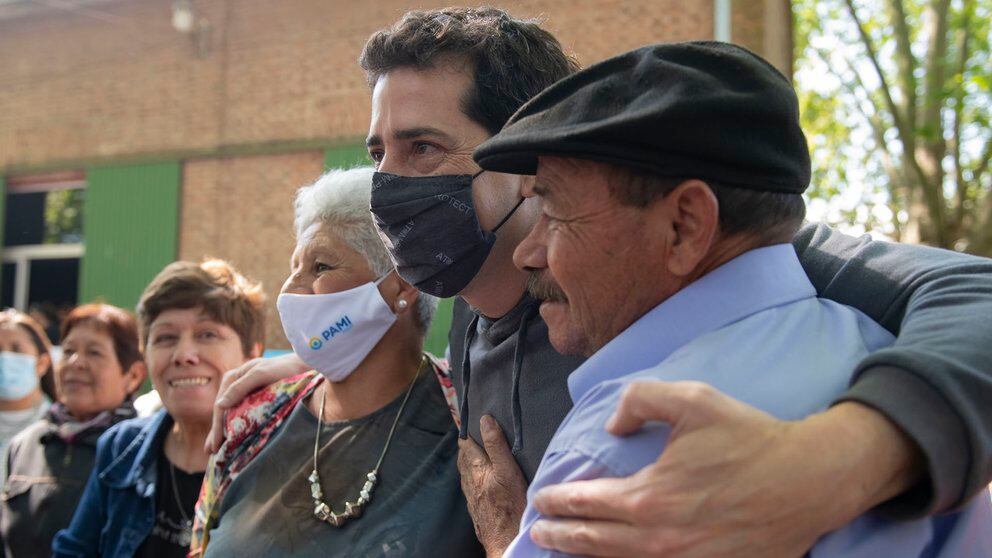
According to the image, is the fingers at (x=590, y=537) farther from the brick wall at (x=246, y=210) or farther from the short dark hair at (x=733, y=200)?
the brick wall at (x=246, y=210)

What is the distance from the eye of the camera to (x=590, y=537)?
1.05 metres

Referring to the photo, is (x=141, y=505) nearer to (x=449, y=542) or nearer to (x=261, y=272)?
(x=449, y=542)

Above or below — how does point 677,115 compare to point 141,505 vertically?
above

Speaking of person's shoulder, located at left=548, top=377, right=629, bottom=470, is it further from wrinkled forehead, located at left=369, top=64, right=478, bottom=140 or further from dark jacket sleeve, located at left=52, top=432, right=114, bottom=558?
dark jacket sleeve, located at left=52, top=432, right=114, bottom=558

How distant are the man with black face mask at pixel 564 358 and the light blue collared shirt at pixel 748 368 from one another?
60mm

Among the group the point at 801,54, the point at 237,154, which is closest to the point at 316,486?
the point at 237,154

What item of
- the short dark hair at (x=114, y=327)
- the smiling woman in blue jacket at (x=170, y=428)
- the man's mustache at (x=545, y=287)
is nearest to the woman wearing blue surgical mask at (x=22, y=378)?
the short dark hair at (x=114, y=327)

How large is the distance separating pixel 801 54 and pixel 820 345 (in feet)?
48.9

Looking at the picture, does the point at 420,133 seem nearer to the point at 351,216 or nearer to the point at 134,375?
the point at 351,216

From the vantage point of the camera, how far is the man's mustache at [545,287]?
4.91ft

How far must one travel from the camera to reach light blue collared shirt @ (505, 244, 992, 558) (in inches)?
44.3

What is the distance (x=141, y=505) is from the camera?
10.7 feet

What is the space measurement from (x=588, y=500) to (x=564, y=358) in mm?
789

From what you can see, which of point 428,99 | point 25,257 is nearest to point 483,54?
point 428,99
